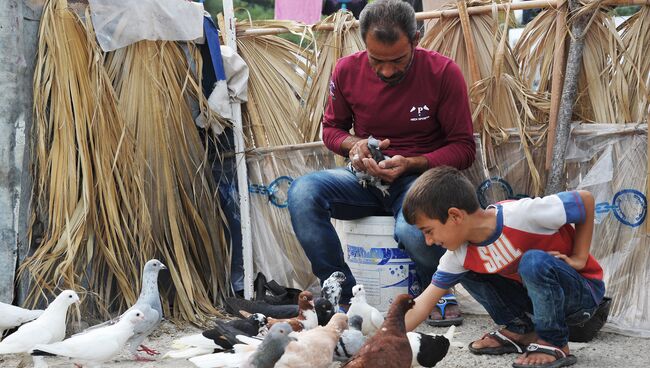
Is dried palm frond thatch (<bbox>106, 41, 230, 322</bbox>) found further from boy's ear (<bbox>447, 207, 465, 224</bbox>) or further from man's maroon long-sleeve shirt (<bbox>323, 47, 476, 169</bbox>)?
boy's ear (<bbox>447, 207, 465, 224</bbox>)

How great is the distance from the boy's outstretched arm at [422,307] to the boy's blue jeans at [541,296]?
6.4 inches

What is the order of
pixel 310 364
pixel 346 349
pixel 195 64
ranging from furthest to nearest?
1. pixel 195 64
2. pixel 346 349
3. pixel 310 364

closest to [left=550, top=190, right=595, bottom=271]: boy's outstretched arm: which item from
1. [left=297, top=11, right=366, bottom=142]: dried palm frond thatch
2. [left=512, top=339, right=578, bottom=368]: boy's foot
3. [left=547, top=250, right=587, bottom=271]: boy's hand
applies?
[left=547, top=250, right=587, bottom=271]: boy's hand

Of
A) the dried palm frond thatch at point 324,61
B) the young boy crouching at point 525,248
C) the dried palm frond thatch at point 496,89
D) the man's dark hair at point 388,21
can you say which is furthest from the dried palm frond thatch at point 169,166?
the young boy crouching at point 525,248

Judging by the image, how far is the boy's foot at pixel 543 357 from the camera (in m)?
3.42

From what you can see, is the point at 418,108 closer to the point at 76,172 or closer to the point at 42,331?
the point at 76,172

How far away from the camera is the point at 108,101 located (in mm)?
4520

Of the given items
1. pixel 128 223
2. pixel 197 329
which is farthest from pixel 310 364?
pixel 128 223

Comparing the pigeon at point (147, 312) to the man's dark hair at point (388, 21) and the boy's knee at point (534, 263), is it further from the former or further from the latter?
the boy's knee at point (534, 263)

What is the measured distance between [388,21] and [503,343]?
4.88 ft

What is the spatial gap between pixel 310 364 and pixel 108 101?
77.5 inches

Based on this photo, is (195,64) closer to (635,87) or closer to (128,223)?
(128,223)

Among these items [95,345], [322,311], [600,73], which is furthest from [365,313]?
[600,73]

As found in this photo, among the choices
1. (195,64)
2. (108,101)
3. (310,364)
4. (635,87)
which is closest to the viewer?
(310,364)
